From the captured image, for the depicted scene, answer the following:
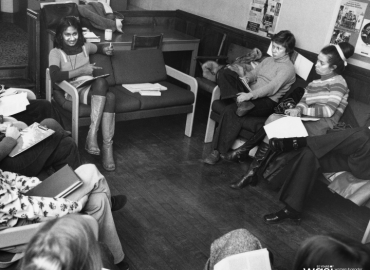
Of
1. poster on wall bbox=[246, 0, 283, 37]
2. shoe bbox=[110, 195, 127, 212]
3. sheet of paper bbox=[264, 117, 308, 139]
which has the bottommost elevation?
shoe bbox=[110, 195, 127, 212]

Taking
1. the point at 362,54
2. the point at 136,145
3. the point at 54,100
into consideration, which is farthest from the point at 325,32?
the point at 54,100

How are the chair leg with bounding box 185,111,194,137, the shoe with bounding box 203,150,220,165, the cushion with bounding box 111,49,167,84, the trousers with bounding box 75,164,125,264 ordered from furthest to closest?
the chair leg with bounding box 185,111,194,137, the cushion with bounding box 111,49,167,84, the shoe with bounding box 203,150,220,165, the trousers with bounding box 75,164,125,264

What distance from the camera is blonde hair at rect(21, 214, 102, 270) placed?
1254 mm

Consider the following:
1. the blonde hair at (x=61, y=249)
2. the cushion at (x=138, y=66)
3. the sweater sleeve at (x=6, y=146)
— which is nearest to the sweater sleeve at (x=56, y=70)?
the cushion at (x=138, y=66)

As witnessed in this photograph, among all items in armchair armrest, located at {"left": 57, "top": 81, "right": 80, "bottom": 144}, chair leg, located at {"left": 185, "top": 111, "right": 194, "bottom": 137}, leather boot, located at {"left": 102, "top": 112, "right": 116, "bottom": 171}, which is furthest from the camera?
chair leg, located at {"left": 185, "top": 111, "right": 194, "bottom": 137}

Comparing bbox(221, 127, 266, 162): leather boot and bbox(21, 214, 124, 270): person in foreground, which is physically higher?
bbox(21, 214, 124, 270): person in foreground

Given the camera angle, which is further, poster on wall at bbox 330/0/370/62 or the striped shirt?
poster on wall at bbox 330/0/370/62

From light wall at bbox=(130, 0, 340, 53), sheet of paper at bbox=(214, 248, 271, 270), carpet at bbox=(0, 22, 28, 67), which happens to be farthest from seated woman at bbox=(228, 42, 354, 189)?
carpet at bbox=(0, 22, 28, 67)

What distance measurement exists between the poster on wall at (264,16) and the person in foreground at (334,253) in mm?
3427

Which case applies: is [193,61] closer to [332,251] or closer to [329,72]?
[329,72]

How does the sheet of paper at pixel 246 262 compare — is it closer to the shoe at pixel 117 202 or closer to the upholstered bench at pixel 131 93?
the shoe at pixel 117 202

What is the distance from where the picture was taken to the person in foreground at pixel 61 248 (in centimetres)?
→ 125

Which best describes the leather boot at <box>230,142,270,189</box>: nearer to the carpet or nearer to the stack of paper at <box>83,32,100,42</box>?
the stack of paper at <box>83,32,100,42</box>

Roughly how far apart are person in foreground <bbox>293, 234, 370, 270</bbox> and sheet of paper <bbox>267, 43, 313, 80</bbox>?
2778mm
